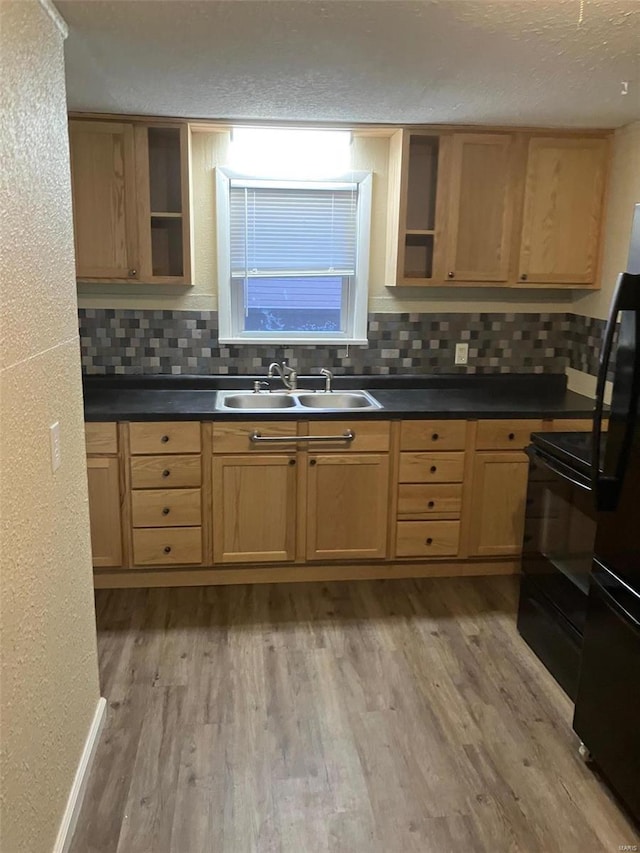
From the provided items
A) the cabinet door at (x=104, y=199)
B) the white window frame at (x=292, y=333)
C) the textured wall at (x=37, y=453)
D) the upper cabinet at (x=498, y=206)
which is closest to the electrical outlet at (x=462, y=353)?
the upper cabinet at (x=498, y=206)

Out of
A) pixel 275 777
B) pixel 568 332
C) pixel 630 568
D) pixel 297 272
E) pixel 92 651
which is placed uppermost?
pixel 297 272

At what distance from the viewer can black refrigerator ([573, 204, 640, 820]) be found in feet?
6.31

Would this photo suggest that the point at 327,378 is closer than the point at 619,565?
No

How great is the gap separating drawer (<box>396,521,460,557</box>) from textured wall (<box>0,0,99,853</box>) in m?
1.77

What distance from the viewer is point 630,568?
78.1 inches

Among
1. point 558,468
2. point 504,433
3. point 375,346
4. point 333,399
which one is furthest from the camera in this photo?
point 375,346

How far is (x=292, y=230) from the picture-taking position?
3.70 m

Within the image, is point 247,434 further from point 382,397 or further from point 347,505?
point 382,397

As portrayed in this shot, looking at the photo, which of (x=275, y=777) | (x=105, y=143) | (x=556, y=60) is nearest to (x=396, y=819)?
(x=275, y=777)

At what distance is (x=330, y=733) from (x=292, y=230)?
249 centimetres

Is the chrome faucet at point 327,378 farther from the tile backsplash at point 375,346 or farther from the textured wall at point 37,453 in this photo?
the textured wall at point 37,453

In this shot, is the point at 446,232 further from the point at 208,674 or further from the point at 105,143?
the point at 208,674

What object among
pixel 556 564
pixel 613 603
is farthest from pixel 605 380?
pixel 556 564

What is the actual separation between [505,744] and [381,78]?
2376mm
